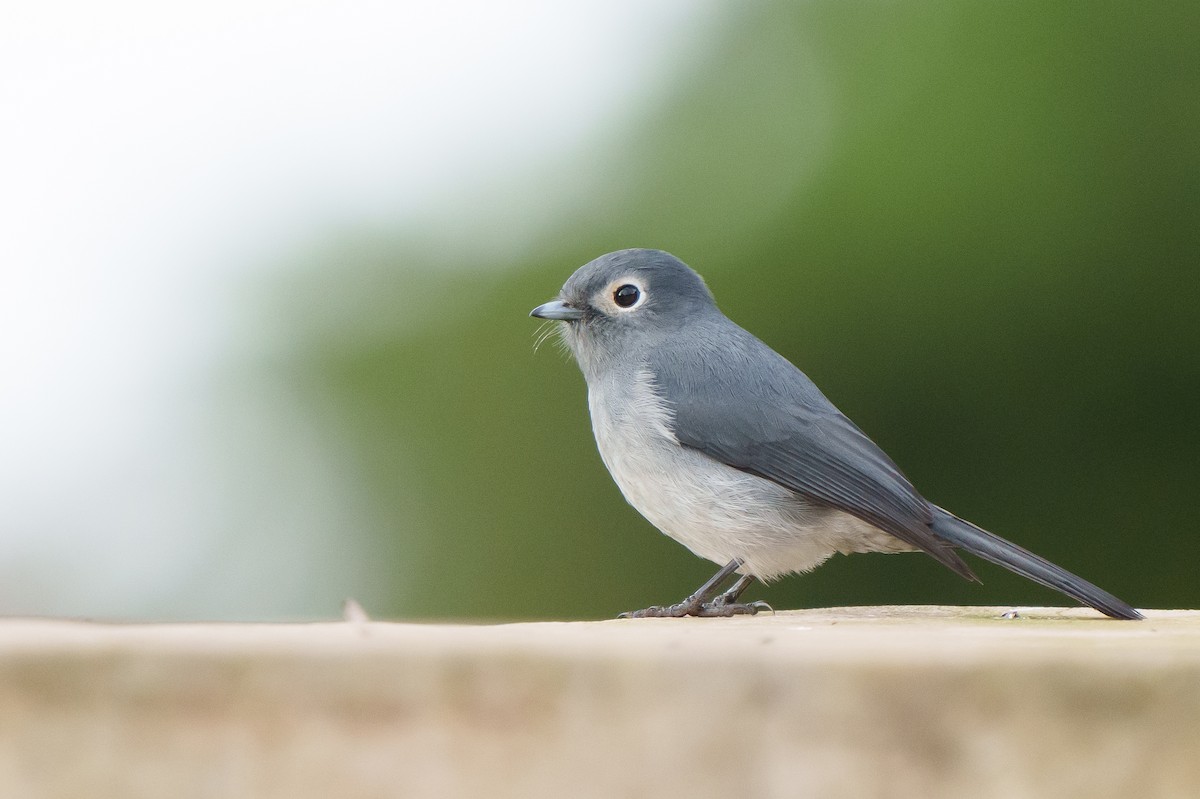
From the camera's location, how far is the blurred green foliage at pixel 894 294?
16.0 ft

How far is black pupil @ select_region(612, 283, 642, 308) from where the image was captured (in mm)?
4812

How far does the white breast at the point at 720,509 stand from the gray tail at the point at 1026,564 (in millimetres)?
254

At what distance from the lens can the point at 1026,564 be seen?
364 centimetres

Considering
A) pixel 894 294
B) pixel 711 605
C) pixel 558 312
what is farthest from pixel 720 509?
pixel 894 294

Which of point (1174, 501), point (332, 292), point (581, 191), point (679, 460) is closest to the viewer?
point (679, 460)

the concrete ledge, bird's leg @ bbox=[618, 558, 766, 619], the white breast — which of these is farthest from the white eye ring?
the concrete ledge

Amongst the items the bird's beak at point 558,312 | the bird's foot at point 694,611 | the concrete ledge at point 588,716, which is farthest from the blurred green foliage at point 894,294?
the concrete ledge at point 588,716

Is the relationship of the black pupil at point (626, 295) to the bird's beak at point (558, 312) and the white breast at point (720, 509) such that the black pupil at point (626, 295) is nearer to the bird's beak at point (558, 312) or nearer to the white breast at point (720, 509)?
the bird's beak at point (558, 312)

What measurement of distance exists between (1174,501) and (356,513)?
3.35m

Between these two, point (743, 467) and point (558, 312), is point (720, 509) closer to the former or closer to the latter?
point (743, 467)

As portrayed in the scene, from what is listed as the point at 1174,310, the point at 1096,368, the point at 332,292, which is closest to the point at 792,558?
the point at 1096,368

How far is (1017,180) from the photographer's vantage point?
4.99 metres

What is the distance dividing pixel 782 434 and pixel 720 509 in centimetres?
31

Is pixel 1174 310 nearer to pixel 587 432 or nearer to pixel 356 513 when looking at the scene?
pixel 587 432
